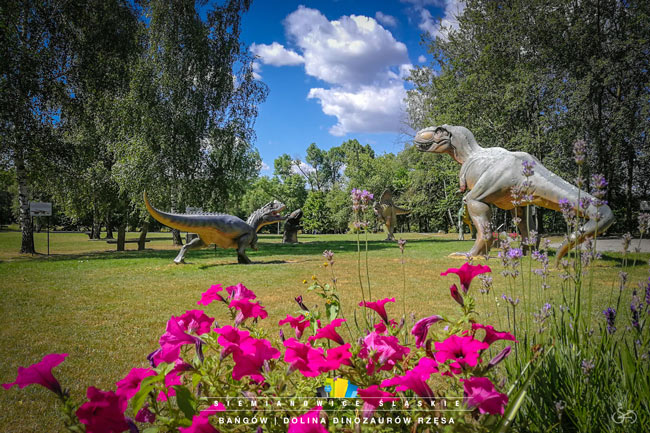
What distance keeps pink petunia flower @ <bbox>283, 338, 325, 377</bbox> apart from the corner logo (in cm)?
16

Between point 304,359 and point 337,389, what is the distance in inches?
7.0

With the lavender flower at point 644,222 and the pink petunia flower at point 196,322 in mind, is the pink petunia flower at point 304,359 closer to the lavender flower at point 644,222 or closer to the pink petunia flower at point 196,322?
the pink petunia flower at point 196,322

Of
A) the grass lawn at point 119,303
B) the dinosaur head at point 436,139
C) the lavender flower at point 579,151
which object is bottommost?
the grass lawn at point 119,303

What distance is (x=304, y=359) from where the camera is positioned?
97cm

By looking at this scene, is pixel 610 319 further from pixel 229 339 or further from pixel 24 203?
pixel 24 203

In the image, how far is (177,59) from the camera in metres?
15.4

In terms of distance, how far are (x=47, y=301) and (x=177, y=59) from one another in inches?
507

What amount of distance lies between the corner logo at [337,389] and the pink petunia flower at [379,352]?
4.3 inches

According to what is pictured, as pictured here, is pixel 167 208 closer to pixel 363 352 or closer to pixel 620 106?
pixel 363 352

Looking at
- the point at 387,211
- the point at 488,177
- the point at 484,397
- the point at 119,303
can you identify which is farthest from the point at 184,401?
the point at 387,211

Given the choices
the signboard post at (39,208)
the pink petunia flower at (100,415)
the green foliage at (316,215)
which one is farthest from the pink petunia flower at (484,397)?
the green foliage at (316,215)

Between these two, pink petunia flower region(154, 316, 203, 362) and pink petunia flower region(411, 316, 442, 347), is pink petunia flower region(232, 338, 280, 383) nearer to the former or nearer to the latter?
pink petunia flower region(154, 316, 203, 362)

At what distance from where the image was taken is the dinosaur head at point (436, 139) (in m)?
9.70

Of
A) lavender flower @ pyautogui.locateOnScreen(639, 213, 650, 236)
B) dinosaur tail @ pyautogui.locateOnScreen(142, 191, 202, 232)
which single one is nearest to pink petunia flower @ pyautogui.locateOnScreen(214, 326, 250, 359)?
lavender flower @ pyautogui.locateOnScreen(639, 213, 650, 236)
